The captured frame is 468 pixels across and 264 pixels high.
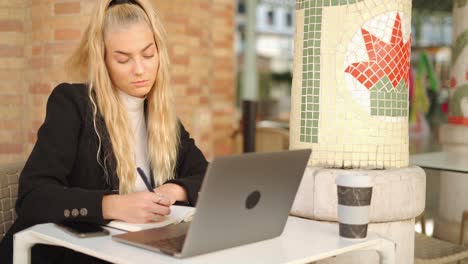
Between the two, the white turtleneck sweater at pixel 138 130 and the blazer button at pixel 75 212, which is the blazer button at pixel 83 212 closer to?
the blazer button at pixel 75 212

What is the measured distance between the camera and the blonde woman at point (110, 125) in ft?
6.89

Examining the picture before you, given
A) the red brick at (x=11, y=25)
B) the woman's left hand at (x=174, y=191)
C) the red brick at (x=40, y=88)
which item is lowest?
the woman's left hand at (x=174, y=191)

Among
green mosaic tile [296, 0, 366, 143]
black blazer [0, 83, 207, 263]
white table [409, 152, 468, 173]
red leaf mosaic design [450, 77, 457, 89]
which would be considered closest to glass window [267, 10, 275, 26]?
red leaf mosaic design [450, 77, 457, 89]

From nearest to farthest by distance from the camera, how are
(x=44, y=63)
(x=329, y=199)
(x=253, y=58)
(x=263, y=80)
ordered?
(x=329, y=199)
(x=44, y=63)
(x=253, y=58)
(x=263, y=80)

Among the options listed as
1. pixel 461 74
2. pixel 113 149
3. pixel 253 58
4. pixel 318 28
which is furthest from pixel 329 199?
pixel 253 58

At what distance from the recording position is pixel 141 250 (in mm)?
1604

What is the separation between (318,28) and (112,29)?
28.1 inches

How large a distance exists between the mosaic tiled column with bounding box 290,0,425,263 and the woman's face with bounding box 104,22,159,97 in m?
0.55

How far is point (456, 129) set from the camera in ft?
14.9

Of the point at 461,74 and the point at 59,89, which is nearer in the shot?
the point at 59,89

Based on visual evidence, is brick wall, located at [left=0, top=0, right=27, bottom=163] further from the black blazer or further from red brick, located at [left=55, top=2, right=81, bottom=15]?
the black blazer

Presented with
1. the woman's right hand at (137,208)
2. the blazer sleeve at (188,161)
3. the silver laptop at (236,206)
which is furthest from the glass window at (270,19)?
the silver laptop at (236,206)

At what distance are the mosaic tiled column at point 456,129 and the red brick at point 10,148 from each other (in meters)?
2.67

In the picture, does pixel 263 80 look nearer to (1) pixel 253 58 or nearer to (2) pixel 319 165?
(1) pixel 253 58
